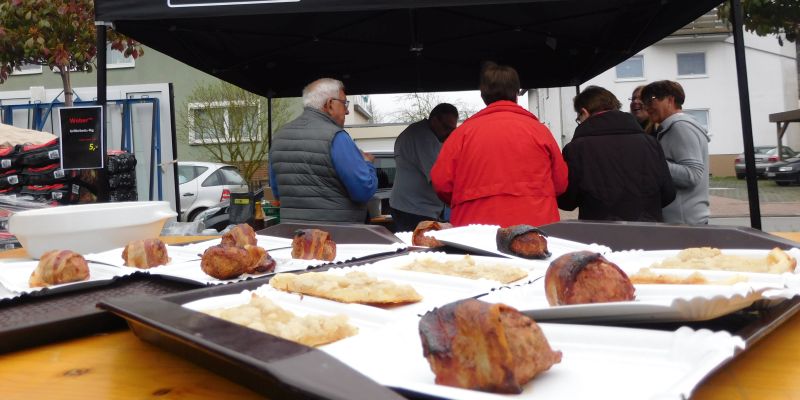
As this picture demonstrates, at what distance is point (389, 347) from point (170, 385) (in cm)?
32

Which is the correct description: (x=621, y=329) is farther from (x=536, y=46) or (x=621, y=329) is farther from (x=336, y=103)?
(x=536, y=46)

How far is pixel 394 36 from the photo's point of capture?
16.1ft

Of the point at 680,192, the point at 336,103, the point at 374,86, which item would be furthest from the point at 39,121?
the point at 680,192

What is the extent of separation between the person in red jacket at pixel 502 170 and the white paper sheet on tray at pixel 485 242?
110 cm

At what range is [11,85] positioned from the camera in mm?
22641

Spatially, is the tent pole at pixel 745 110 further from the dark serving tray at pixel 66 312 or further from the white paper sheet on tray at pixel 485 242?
the dark serving tray at pixel 66 312

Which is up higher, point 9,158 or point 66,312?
point 9,158

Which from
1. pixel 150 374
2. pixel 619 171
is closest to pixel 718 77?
pixel 619 171

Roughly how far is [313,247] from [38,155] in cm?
349

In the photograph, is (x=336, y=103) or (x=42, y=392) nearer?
(x=42, y=392)

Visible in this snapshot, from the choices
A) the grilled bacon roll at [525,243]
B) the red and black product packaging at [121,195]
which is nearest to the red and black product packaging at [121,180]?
the red and black product packaging at [121,195]

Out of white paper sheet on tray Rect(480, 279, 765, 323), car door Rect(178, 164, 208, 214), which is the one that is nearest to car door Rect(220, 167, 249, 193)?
car door Rect(178, 164, 208, 214)

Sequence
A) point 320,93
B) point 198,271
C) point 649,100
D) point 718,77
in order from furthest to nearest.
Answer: point 718,77, point 649,100, point 320,93, point 198,271

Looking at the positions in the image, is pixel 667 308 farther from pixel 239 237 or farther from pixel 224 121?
pixel 224 121
